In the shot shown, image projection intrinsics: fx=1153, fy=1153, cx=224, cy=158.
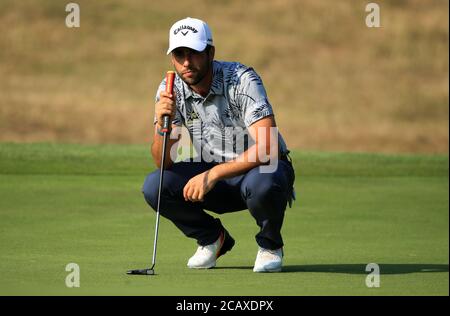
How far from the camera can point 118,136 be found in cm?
1928

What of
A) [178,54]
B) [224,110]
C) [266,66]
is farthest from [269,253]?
[266,66]

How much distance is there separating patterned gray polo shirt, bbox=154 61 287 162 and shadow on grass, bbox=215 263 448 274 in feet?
1.78

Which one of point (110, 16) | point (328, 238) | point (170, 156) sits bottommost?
point (328, 238)

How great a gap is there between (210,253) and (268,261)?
A: 35 cm

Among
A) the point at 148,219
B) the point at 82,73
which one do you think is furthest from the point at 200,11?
the point at 148,219

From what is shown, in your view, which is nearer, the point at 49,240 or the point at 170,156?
the point at 170,156

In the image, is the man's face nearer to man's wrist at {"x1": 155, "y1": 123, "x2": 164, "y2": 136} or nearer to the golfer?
the golfer

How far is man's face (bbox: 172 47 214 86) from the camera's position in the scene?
504 centimetres

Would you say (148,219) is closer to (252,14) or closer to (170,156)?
(170,156)

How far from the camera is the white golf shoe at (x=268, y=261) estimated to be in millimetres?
5004

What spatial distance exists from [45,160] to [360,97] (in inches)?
482
